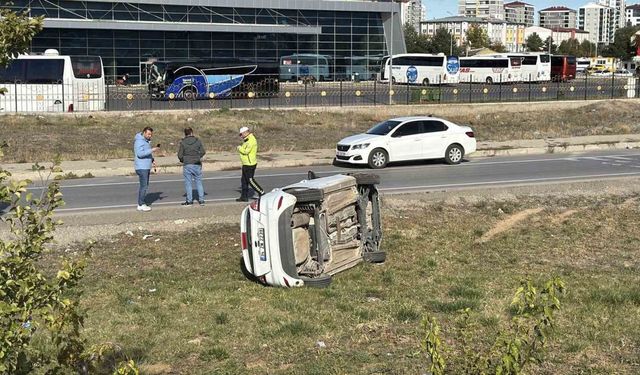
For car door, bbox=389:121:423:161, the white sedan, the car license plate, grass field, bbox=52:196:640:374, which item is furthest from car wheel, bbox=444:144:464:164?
the car license plate

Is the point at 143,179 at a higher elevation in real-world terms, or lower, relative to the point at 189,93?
lower

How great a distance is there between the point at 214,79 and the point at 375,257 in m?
39.2

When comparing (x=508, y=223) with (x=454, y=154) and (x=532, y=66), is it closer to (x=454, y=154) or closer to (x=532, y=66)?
(x=454, y=154)

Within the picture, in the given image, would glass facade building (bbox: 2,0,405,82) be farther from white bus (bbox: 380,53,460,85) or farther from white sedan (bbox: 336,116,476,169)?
white sedan (bbox: 336,116,476,169)

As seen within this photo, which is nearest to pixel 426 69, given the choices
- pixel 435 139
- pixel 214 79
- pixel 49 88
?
pixel 214 79

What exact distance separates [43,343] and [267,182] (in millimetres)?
13267

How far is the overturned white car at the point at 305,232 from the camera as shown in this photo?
9336 mm

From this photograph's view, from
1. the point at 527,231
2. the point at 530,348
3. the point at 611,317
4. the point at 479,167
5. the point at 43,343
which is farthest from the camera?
the point at 479,167

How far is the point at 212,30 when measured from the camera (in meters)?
65.2

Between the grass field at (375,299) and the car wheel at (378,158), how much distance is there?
25.6 feet

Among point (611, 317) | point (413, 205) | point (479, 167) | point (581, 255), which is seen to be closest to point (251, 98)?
point (479, 167)

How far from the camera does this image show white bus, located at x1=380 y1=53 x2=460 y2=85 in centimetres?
6494

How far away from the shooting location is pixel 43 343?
262 inches

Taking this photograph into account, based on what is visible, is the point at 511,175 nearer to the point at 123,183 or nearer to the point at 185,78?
the point at 123,183
